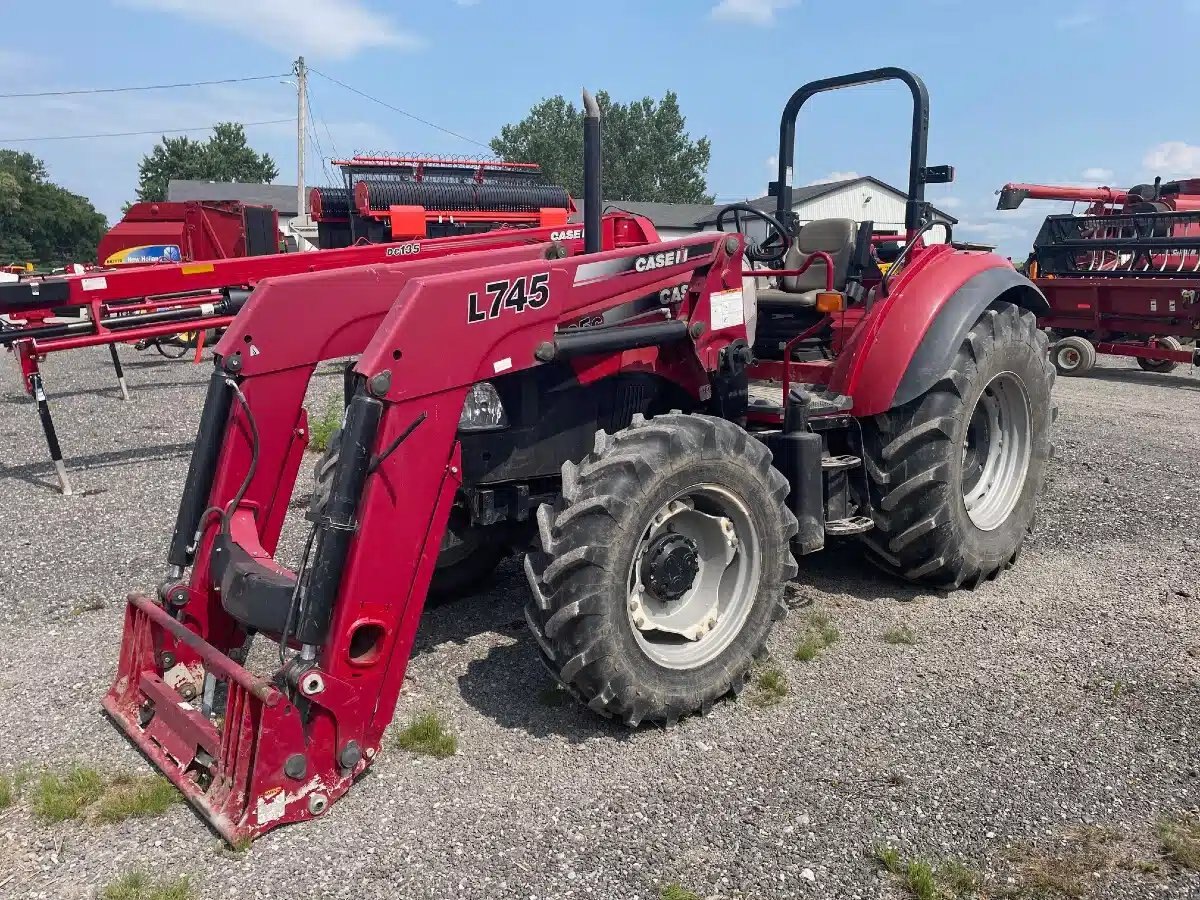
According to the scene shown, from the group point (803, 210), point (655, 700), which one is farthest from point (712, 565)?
point (803, 210)

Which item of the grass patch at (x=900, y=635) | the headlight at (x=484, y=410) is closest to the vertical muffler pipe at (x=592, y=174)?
the headlight at (x=484, y=410)

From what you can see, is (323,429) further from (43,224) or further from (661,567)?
(43,224)

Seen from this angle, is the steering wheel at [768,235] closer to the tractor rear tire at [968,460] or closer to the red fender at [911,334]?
the red fender at [911,334]

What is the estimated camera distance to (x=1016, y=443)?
17.6 ft

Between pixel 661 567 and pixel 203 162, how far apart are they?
77.5 m

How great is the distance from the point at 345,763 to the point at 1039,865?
2.00 m

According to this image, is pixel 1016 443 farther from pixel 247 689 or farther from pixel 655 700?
pixel 247 689

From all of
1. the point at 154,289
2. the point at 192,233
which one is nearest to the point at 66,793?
the point at 154,289

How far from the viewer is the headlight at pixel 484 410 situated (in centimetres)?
390

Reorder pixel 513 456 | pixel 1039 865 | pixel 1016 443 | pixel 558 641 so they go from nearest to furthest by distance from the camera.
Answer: pixel 1039 865, pixel 558 641, pixel 513 456, pixel 1016 443

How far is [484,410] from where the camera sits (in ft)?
13.2

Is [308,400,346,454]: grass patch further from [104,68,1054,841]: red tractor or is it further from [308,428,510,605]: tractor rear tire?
[104,68,1054,841]: red tractor

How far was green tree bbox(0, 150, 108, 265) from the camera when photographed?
6266cm

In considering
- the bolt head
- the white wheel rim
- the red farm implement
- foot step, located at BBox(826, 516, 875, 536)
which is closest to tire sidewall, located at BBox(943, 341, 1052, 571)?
foot step, located at BBox(826, 516, 875, 536)
